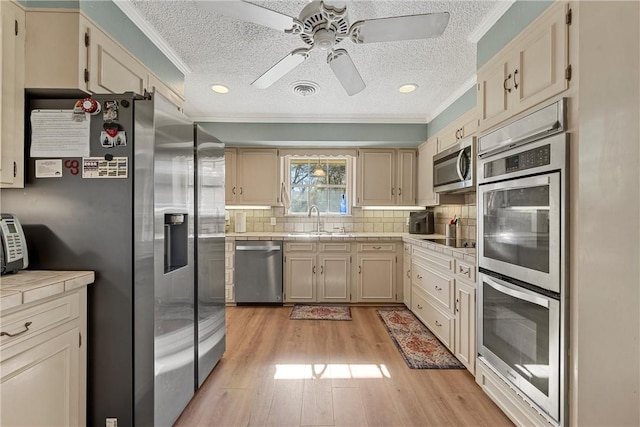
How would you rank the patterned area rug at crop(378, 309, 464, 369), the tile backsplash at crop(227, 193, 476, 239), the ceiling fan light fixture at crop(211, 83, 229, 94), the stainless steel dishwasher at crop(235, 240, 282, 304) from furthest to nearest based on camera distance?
the tile backsplash at crop(227, 193, 476, 239)
the stainless steel dishwasher at crop(235, 240, 282, 304)
the ceiling fan light fixture at crop(211, 83, 229, 94)
the patterned area rug at crop(378, 309, 464, 369)

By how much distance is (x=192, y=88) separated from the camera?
3.00 meters

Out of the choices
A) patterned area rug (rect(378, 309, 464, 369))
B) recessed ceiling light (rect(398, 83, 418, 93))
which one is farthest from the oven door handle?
recessed ceiling light (rect(398, 83, 418, 93))

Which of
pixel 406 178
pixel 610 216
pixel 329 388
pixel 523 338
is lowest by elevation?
pixel 329 388

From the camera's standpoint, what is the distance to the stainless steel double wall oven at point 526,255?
1298mm

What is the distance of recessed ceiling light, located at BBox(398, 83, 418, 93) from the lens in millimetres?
2875

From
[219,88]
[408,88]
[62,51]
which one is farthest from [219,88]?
[408,88]

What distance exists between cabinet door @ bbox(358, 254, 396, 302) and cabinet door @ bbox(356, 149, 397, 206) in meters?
0.83

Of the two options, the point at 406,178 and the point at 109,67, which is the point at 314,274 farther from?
the point at 109,67

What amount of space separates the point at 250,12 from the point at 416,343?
283 cm

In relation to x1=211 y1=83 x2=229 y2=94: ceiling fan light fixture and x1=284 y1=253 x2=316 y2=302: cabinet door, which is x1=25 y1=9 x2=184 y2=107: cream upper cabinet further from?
x1=284 y1=253 x2=316 y2=302: cabinet door

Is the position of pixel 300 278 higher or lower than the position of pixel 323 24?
lower

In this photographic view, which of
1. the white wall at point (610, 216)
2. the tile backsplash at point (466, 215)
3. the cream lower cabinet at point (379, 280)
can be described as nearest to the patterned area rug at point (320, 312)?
the cream lower cabinet at point (379, 280)

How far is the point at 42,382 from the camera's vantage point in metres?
1.13

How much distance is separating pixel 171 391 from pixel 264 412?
560 millimetres
